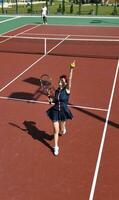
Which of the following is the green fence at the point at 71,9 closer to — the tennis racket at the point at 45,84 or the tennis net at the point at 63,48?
the tennis net at the point at 63,48

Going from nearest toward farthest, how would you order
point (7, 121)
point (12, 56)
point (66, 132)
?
point (66, 132) → point (7, 121) → point (12, 56)

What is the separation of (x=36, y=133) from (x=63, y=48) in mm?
11544

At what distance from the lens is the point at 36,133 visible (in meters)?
9.73

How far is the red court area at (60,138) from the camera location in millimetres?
7293

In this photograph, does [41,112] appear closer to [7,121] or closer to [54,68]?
[7,121]

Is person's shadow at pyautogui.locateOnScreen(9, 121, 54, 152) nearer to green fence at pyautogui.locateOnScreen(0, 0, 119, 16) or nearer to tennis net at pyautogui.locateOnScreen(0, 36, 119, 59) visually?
tennis net at pyautogui.locateOnScreen(0, 36, 119, 59)

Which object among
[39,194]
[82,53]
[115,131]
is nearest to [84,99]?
[115,131]

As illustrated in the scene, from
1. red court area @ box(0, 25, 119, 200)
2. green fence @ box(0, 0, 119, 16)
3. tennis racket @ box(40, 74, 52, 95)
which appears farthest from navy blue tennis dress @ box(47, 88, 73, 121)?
green fence @ box(0, 0, 119, 16)

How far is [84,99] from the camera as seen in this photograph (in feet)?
40.6

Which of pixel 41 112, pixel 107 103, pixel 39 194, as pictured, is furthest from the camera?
pixel 107 103

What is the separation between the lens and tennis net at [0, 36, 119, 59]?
19.0 m

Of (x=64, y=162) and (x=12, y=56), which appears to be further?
(x=12, y=56)

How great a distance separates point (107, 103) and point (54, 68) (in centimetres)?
496

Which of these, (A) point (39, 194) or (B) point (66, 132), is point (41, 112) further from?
(A) point (39, 194)
